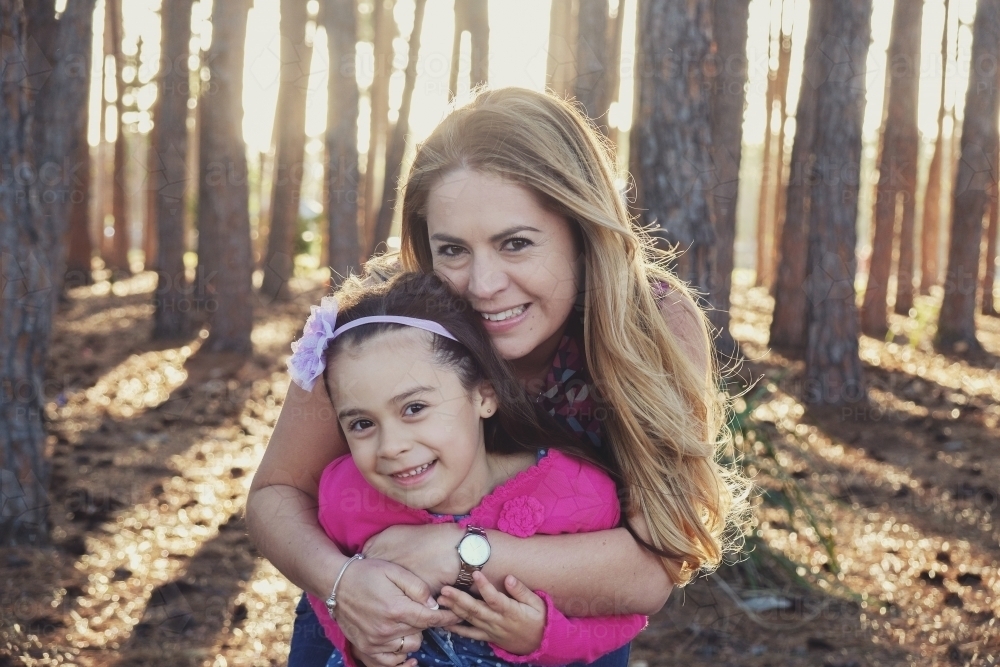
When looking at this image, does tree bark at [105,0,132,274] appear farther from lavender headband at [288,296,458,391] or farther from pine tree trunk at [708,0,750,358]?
lavender headband at [288,296,458,391]

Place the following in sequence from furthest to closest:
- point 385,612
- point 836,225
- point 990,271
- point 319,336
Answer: point 990,271 < point 836,225 < point 319,336 < point 385,612

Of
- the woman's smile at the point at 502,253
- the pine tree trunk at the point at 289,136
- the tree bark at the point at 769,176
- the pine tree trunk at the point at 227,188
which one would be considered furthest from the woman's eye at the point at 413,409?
the tree bark at the point at 769,176

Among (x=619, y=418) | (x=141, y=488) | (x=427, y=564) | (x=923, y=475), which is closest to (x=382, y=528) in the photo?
(x=427, y=564)

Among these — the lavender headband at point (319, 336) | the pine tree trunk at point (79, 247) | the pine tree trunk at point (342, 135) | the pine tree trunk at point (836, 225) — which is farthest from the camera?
the pine tree trunk at point (79, 247)

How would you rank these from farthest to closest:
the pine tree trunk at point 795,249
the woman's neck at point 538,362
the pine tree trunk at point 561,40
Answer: the pine tree trunk at point 561,40
the pine tree trunk at point 795,249
the woman's neck at point 538,362

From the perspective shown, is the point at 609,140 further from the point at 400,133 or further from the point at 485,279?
the point at 400,133

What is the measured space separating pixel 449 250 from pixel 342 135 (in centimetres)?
695

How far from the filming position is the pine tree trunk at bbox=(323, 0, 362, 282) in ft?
27.7

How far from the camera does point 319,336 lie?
6.55 ft

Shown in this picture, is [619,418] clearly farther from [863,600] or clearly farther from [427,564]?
[863,600]

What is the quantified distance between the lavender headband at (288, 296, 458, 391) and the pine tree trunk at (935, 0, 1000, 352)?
926 centimetres

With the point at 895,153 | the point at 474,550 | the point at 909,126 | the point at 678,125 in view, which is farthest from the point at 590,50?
the point at 909,126

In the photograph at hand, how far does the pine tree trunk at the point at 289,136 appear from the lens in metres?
11.6

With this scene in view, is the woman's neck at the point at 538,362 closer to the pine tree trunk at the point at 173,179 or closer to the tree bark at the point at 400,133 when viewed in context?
the pine tree trunk at the point at 173,179
